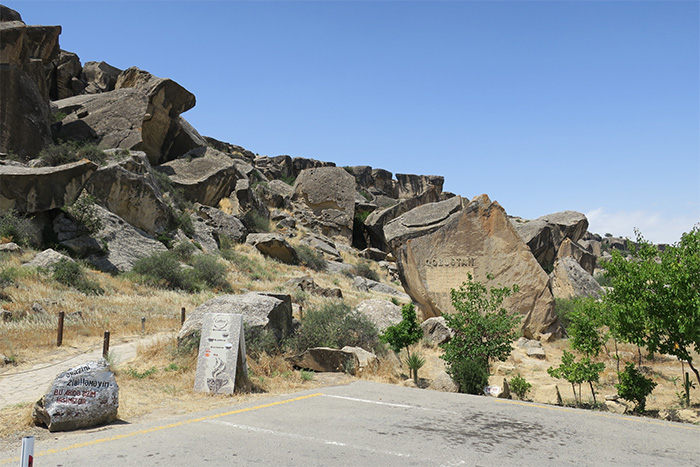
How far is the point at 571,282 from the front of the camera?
24.5 meters

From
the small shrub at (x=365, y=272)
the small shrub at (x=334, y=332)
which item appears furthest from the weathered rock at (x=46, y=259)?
the small shrub at (x=365, y=272)

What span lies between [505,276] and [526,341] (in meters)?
2.17

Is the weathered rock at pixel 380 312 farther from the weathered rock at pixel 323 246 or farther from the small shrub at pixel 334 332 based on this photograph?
the weathered rock at pixel 323 246

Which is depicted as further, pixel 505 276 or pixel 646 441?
pixel 505 276

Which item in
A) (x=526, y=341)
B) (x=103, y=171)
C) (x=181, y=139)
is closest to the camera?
(x=526, y=341)

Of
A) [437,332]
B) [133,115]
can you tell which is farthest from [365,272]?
[133,115]

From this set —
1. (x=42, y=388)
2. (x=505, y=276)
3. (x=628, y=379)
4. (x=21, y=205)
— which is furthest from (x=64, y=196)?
(x=628, y=379)

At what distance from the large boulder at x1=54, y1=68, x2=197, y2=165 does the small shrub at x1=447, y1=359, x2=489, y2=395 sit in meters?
28.3

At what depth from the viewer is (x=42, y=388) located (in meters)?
7.75

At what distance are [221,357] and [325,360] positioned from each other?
2898 mm

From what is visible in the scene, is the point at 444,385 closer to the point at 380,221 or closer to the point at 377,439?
the point at 377,439

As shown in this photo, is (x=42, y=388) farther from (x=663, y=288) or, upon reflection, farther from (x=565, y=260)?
(x=565, y=260)

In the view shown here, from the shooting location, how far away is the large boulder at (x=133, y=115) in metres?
31.7

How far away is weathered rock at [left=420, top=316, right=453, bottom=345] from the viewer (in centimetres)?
1505
